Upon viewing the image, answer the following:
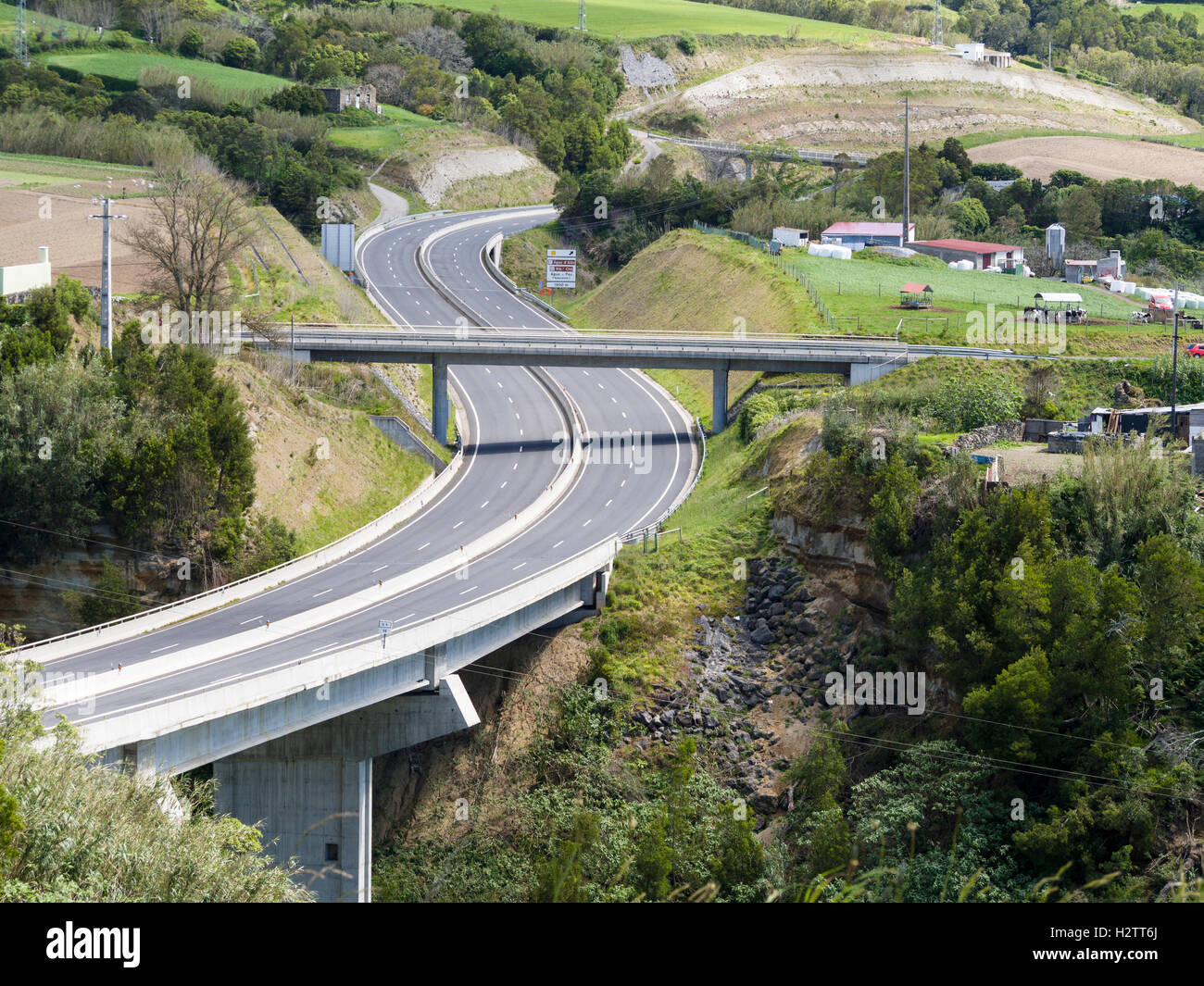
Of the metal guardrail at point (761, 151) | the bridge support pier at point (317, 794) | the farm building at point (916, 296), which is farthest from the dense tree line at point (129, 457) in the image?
the metal guardrail at point (761, 151)

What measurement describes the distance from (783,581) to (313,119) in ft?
298

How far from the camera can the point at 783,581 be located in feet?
169

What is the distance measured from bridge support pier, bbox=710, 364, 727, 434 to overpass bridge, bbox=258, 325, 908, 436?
5 cm

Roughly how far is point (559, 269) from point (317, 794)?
6702cm

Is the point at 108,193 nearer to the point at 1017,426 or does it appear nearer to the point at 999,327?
the point at 999,327

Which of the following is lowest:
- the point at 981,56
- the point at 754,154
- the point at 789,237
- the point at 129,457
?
the point at 129,457

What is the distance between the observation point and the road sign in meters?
102

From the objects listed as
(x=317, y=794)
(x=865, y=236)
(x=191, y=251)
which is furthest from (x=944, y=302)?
(x=317, y=794)

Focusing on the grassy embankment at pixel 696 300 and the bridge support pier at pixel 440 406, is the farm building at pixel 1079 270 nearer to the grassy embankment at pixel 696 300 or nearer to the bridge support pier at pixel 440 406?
the grassy embankment at pixel 696 300

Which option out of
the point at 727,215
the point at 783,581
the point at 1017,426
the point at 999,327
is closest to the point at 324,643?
the point at 783,581

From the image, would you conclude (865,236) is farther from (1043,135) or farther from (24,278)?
(1043,135)

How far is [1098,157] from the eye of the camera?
142 metres

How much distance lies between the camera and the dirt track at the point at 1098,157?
13375 cm
